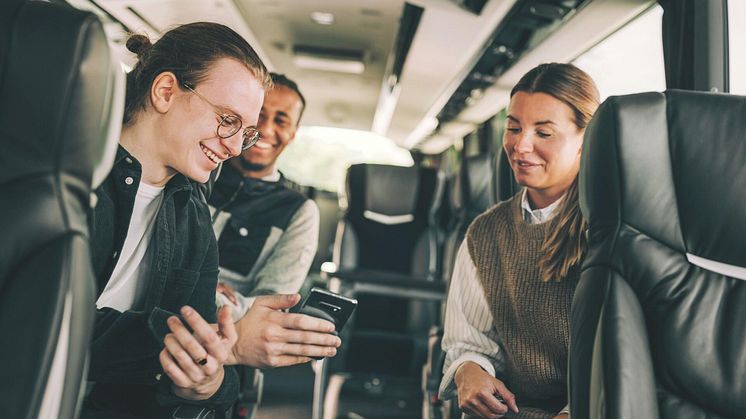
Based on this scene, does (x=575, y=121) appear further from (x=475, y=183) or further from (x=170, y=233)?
(x=475, y=183)

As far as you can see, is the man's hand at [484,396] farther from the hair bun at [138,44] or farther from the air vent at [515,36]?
the air vent at [515,36]

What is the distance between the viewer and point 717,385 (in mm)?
1031

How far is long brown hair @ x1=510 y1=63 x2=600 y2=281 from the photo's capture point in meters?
1.49

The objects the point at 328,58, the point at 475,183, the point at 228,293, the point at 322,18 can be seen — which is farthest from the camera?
the point at 328,58

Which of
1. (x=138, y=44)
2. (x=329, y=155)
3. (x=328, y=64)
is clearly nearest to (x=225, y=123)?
(x=138, y=44)

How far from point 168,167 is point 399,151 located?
36.3 ft

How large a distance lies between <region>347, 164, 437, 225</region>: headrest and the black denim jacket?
2541 millimetres

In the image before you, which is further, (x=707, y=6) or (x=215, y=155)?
(x=707, y=6)

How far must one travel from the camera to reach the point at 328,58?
7.44 metres

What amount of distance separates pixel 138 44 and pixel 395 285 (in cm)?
217

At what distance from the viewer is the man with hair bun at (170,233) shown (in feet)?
3.92

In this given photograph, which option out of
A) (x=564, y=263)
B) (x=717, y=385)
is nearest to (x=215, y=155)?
(x=564, y=263)

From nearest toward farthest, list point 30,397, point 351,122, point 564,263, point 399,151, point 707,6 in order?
point 30,397
point 564,263
point 707,6
point 351,122
point 399,151

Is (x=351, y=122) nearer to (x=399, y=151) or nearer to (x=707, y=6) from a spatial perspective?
(x=399, y=151)
